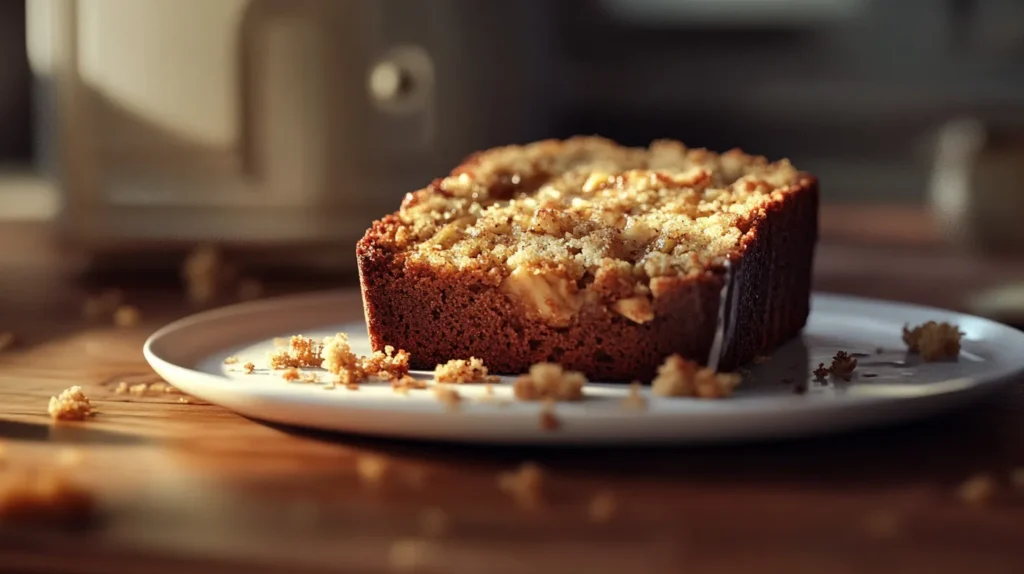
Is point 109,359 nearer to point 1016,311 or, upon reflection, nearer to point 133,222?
point 133,222

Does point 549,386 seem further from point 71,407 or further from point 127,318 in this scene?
point 127,318

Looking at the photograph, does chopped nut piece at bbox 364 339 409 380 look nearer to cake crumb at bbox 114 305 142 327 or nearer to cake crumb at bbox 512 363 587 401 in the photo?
cake crumb at bbox 512 363 587 401

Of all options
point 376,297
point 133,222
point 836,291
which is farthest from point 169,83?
point 836,291

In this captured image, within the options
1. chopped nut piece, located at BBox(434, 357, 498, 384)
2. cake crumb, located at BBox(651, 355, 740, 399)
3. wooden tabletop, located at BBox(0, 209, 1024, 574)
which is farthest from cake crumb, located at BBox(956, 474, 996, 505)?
chopped nut piece, located at BBox(434, 357, 498, 384)

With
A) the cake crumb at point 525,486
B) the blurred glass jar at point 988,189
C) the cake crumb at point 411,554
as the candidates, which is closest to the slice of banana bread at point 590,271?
the cake crumb at point 525,486

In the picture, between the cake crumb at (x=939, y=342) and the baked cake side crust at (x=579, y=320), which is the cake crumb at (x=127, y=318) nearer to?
the baked cake side crust at (x=579, y=320)
